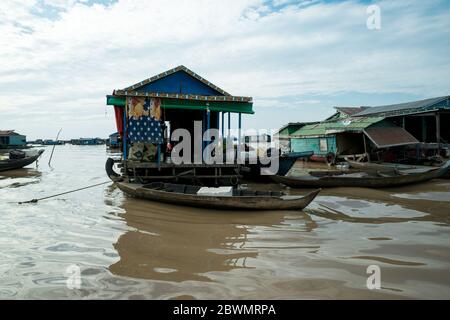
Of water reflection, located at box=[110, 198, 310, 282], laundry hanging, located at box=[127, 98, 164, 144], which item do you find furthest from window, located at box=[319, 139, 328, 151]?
water reflection, located at box=[110, 198, 310, 282]

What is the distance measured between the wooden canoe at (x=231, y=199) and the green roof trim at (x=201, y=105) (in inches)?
122

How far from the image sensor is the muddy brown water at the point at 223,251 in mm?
4312

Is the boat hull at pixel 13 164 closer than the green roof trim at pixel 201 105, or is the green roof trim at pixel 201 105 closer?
the green roof trim at pixel 201 105

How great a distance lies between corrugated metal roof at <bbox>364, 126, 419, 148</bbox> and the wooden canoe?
12.3 m

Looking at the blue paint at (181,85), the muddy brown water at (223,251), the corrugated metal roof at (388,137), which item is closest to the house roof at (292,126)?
the corrugated metal roof at (388,137)

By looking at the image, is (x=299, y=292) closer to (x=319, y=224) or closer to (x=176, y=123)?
(x=319, y=224)

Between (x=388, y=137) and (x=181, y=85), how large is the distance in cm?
1293

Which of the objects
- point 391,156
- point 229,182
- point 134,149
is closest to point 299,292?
point 229,182

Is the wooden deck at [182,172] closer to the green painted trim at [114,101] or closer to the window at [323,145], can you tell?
the green painted trim at [114,101]

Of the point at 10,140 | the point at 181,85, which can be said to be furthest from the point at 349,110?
the point at 10,140

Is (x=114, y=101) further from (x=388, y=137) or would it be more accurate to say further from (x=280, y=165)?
(x=388, y=137)

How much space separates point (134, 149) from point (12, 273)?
7.69m

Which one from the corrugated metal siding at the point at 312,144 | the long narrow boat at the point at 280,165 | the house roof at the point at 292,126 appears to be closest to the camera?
the long narrow boat at the point at 280,165

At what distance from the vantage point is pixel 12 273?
4.84 metres
